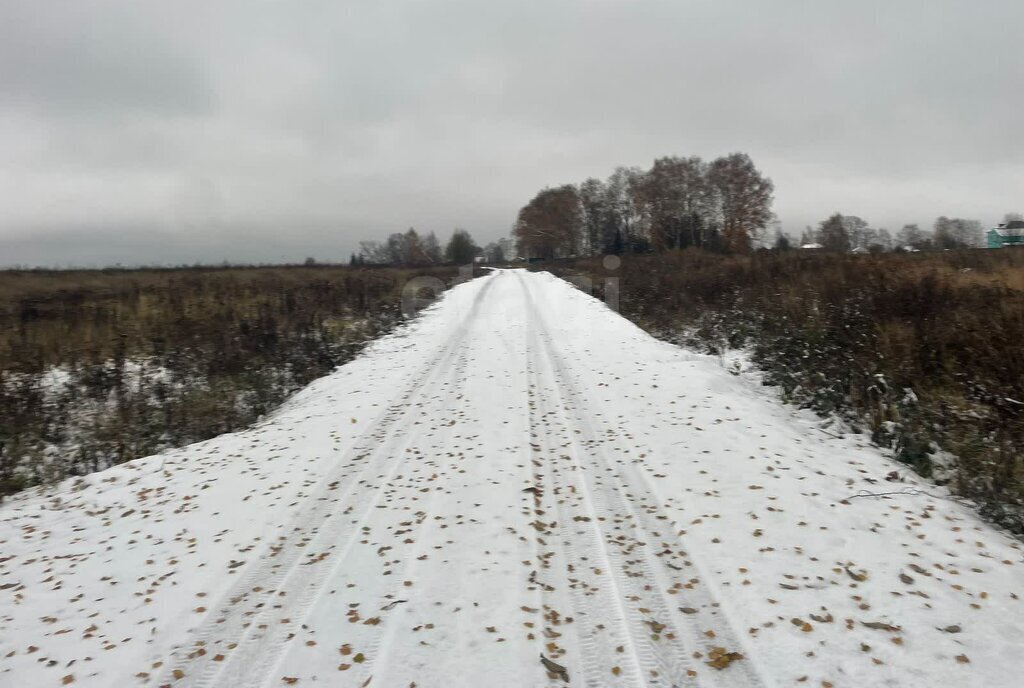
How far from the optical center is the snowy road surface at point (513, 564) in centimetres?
358

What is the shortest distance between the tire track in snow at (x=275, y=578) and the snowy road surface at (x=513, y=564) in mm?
20

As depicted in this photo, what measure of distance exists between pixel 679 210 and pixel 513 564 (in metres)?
68.8

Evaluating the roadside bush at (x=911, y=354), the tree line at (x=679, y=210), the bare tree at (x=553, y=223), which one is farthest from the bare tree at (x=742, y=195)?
the roadside bush at (x=911, y=354)

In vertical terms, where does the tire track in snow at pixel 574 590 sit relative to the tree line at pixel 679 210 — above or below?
below

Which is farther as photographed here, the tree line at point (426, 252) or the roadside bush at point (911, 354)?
the tree line at point (426, 252)

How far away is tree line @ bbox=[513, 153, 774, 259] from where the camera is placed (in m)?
63.9

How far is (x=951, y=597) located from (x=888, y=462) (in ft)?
9.03

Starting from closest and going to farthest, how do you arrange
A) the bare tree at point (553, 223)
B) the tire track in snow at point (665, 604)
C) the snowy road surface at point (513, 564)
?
the tire track in snow at point (665, 604), the snowy road surface at point (513, 564), the bare tree at point (553, 223)

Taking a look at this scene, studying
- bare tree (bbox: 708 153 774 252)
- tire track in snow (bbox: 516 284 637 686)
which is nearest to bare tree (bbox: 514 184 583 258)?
bare tree (bbox: 708 153 774 252)

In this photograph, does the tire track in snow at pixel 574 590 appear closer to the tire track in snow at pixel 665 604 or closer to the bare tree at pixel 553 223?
the tire track in snow at pixel 665 604

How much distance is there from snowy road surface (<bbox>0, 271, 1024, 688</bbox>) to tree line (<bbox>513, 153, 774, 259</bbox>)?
5133 cm

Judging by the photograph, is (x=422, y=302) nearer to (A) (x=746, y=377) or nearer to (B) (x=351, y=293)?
(B) (x=351, y=293)

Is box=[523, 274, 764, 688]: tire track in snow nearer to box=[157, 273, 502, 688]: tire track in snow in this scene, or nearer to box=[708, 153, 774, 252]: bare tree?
box=[157, 273, 502, 688]: tire track in snow

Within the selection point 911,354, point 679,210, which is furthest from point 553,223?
point 911,354
